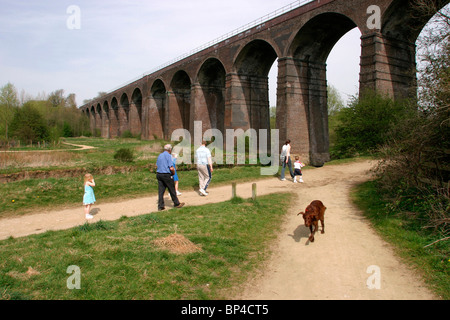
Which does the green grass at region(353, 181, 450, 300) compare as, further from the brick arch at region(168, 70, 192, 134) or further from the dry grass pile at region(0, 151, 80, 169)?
the brick arch at region(168, 70, 192, 134)

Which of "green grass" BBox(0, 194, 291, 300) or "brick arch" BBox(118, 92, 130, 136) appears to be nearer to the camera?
"green grass" BBox(0, 194, 291, 300)

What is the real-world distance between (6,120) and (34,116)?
5230 millimetres

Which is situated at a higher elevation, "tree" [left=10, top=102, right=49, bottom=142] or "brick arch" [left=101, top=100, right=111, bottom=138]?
"brick arch" [left=101, top=100, right=111, bottom=138]

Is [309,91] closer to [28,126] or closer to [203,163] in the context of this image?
[203,163]

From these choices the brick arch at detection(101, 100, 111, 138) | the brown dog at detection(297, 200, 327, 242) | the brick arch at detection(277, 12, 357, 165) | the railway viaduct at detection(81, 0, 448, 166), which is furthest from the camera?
the brick arch at detection(101, 100, 111, 138)

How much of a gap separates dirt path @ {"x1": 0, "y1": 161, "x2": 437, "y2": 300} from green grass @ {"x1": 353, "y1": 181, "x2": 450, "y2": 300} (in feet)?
0.54

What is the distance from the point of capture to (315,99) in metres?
20.0

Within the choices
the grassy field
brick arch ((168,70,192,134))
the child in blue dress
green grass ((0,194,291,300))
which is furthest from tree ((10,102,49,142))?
green grass ((0,194,291,300))

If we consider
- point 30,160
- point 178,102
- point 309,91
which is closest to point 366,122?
point 309,91

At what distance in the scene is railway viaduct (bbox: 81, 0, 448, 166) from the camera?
1497 cm

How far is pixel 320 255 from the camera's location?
16.9ft

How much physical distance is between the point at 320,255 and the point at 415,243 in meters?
1.60
